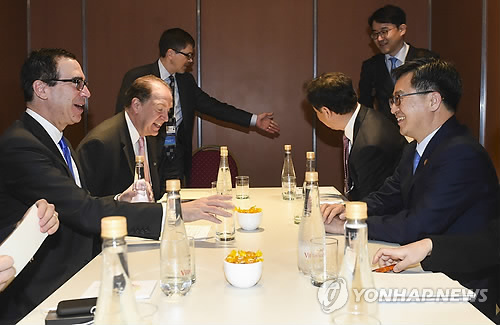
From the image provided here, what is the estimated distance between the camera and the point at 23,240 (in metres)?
1.43

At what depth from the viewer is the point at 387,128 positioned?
3.41 meters

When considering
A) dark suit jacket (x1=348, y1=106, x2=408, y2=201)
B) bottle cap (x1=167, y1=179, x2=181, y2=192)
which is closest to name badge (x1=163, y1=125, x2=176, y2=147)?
dark suit jacket (x1=348, y1=106, x2=408, y2=201)

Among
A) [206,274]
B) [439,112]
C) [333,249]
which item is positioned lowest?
[206,274]

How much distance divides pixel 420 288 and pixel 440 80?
3.82 feet

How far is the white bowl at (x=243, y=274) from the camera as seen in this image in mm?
1485

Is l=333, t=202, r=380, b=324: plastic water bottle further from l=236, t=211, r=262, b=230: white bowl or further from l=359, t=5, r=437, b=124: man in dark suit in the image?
l=359, t=5, r=437, b=124: man in dark suit

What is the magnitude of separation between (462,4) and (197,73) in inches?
103

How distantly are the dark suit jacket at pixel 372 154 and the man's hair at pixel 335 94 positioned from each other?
16 cm

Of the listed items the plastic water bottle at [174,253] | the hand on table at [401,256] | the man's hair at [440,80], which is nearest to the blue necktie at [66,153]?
the plastic water bottle at [174,253]

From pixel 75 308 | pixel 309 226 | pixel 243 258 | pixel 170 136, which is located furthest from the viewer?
pixel 170 136

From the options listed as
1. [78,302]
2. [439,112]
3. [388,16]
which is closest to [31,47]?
[388,16]

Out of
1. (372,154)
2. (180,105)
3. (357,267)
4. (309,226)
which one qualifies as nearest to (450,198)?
(309,226)

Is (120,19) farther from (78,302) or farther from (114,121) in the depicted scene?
(78,302)

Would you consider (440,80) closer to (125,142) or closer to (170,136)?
(125,142)
